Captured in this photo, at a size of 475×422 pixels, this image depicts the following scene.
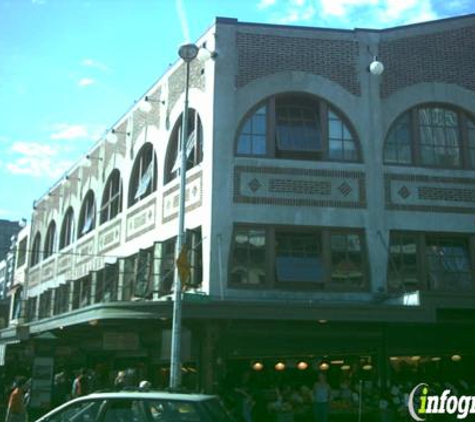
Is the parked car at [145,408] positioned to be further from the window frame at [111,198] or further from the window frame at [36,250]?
the window frame at [36,250]

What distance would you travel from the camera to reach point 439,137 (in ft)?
73.1

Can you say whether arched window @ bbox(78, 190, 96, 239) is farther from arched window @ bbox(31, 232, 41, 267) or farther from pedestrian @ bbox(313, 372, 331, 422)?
pedestrian @ bbox(313, 372, 331, 422)

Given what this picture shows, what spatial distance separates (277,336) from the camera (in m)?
20.1

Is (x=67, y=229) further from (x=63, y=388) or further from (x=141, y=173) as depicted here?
(x=63, y=388)

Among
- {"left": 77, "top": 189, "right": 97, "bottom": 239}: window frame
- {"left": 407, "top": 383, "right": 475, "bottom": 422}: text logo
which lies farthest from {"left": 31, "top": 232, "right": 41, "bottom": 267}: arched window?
{"left": 407, "top": 383, "right": 475, "bottom": 422}: text logo

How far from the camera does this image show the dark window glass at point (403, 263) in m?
20.7

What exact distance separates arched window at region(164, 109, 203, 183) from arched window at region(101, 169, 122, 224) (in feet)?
17.1

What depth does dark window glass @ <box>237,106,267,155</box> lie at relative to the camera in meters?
21.1

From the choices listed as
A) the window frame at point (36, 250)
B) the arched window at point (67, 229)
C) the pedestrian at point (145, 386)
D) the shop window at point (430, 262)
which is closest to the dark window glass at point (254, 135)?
the shop window at point (430, 262)

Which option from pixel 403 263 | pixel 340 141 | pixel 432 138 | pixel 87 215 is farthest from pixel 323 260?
pixel 87 215

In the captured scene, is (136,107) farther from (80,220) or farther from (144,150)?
(80,220)

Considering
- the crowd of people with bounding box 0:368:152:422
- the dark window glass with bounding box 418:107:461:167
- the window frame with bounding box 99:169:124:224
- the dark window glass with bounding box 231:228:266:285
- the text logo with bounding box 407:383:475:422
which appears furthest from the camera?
the window frame with bounding box 99:169:124:224

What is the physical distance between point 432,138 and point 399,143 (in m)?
1.18

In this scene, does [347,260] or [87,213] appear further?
[87,213]
